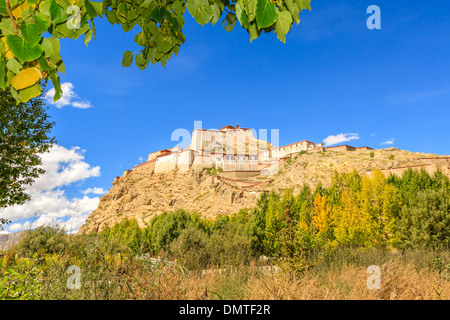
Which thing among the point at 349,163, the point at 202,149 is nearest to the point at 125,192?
the point at 202,149

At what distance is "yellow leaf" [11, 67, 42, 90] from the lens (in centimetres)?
140

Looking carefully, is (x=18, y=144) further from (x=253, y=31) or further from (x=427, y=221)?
(x=427, y=221)

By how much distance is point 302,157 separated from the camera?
204 feet

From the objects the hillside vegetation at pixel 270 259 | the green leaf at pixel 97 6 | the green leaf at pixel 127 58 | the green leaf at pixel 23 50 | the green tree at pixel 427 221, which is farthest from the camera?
the green tree at pixel 427 221

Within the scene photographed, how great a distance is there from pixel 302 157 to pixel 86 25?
209ft

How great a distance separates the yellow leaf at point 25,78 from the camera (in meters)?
1.40

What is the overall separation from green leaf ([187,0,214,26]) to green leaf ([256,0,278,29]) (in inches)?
17.8

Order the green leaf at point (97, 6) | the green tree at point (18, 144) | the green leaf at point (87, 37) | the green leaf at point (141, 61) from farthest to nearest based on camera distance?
the green tree at point (18, 144) < the green leaf at point (141, 61) < the green leaf at point (87, 37) < the green leaf at point (97, 6)

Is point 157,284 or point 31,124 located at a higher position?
point 31,124

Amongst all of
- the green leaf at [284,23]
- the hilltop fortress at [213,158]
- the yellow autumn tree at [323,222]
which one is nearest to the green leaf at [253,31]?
the green leaf at [284,23]

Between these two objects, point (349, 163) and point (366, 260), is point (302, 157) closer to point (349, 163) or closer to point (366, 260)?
point (349, 163)

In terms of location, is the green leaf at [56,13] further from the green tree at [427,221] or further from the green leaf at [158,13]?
the green tree at [427,221]
